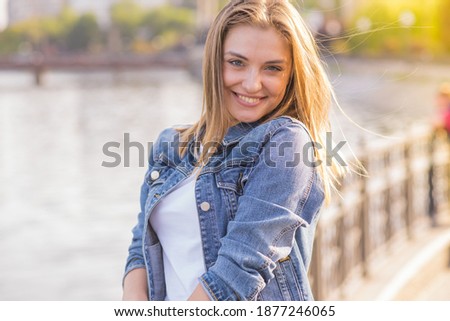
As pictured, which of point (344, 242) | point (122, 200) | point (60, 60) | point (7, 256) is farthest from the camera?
point (60, 60)

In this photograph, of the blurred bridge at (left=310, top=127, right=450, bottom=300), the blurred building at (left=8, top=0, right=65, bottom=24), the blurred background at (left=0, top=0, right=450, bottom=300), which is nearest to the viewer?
the blurred background at (left=0, top=0, right=450, bottom=300)

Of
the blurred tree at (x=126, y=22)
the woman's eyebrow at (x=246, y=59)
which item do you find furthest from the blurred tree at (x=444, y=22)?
the blurred tree at (x=126, y=22)

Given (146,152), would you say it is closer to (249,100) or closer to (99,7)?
(249,100)

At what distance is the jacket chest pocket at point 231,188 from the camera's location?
5.03 feet

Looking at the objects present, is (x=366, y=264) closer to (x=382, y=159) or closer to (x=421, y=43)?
(x=382, y=159)

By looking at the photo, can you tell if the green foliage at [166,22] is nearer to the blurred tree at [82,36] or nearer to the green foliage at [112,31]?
the green foliage at [112,31]

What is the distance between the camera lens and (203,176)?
61.5 inches

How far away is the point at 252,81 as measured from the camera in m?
1.56

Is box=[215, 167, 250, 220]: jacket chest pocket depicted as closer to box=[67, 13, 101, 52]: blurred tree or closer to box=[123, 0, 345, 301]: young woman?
box=[123, 0, 345, 301]: young woman

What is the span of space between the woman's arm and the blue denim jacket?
0.13 ft

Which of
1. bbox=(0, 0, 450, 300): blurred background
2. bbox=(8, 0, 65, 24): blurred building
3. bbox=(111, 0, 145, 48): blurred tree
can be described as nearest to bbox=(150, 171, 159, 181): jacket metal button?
bbox=(0, 0, 450, 300): blurred background

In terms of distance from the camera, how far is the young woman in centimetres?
145
